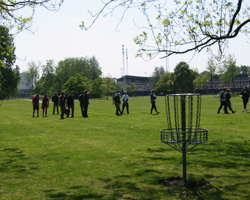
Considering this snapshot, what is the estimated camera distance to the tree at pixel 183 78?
11375cm

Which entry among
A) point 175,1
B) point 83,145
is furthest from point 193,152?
point 175,1

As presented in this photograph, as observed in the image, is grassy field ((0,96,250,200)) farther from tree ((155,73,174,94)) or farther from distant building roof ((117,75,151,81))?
distant building roof ((117,75,151,81))

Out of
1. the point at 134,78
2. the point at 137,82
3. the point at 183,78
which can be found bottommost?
the point at 183,78

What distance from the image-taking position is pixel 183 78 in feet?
376

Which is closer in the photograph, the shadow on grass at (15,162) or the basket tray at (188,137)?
the basket tray at (188,137)

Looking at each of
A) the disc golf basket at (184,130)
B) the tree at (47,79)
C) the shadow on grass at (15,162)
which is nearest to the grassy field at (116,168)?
the shadow on grass at (15,162)

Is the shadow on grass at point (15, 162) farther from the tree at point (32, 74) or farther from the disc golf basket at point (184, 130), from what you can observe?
the tree at point (32, 74)

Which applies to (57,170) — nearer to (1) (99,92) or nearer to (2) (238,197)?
(2) (238,197)

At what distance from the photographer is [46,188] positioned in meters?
6.86

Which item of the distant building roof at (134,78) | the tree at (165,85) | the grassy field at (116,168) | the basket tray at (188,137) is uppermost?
the distant building roof at (134,78)

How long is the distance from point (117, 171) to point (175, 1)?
7928mm

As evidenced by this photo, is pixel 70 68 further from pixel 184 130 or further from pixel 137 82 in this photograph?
pixel 184 130

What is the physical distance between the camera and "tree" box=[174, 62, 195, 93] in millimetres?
113750

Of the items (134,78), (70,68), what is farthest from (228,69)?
(134,78)
